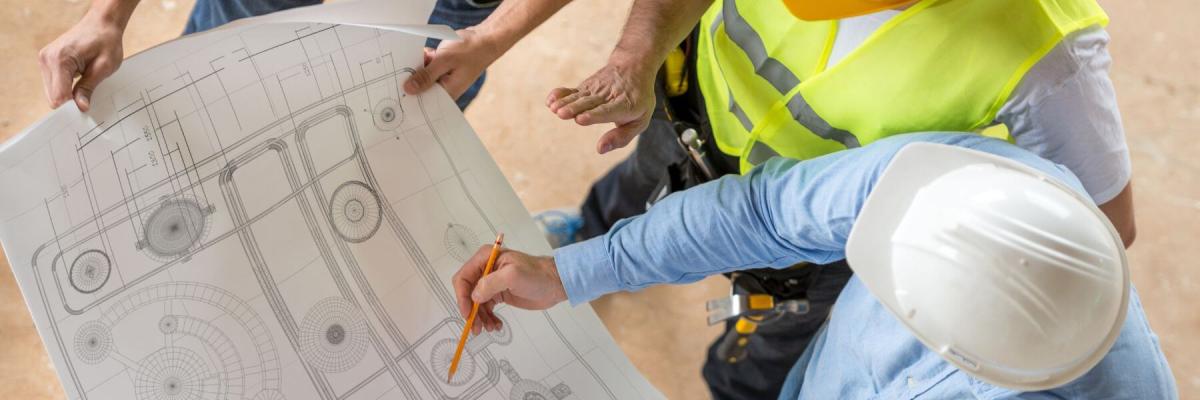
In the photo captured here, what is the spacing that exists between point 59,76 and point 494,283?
0.44m

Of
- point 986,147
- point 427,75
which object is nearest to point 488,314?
point 427,75

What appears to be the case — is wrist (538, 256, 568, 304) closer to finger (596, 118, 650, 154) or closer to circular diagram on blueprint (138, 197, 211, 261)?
finger (596, 118, 650, 154)

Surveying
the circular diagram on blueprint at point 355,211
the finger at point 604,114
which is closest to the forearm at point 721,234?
the finger at point 604,114

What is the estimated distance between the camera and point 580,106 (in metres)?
0.98

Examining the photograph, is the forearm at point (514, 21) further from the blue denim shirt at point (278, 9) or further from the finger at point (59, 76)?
the finger at point (59, 76)

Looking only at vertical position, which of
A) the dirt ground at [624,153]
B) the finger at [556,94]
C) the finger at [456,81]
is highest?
the finger at [456,81]

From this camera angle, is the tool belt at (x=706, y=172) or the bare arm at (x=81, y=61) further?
the tool belt at (x=706, y=172)

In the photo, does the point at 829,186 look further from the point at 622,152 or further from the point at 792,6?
the point at 622,152

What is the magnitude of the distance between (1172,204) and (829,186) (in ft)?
5.03

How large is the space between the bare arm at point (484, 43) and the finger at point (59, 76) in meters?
0.36

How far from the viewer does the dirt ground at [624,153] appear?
1816 millimetres

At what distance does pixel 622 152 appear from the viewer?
198cm

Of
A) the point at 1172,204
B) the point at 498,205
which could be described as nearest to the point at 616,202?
the point at 498,205

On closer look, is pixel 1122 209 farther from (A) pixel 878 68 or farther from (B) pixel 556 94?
(B) pixel 556 94
